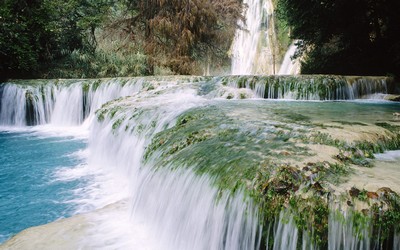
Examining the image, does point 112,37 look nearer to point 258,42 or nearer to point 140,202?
point 258,42

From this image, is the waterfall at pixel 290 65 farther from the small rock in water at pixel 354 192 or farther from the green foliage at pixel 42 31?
the small rock in water at pixel 354 192

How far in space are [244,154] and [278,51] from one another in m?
23.8

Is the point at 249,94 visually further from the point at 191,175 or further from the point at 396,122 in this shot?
the point at 191,175

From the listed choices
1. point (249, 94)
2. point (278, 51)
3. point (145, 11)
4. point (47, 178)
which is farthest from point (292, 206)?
point (278, 51)

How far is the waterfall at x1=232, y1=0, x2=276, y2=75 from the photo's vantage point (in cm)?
2561

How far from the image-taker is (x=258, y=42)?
26219 millimetres

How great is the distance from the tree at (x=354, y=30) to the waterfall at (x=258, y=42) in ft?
35.1

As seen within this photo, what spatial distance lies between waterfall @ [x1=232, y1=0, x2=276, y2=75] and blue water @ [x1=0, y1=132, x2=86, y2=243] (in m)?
18.8

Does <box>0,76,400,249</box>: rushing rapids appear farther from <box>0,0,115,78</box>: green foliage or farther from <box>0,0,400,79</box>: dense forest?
<box>0,0,115,78</box>: green foliage

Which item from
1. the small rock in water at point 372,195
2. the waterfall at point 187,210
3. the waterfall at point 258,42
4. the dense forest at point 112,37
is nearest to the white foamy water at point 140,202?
the waterfall at point 187,210

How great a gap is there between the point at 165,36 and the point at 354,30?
403 inches

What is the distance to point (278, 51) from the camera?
25672 mm

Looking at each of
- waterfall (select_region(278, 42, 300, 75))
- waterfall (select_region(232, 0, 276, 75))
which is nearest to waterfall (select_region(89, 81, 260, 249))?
waterfall (select_region(278, 42, 300, 75))

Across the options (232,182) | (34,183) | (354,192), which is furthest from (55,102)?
(354,192)
